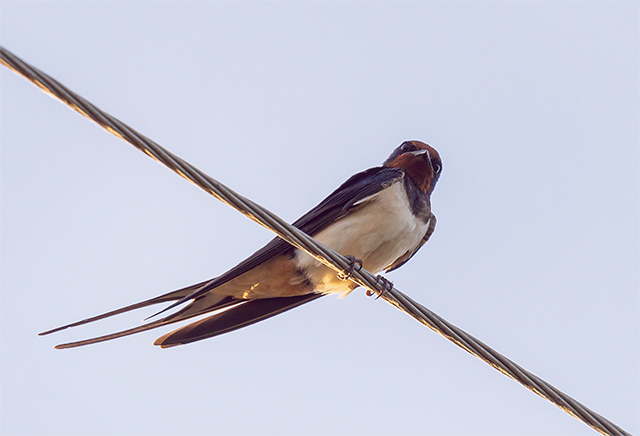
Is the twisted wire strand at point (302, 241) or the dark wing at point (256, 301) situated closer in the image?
the twisted wire strand at point (302, 241)

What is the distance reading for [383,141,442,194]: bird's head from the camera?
484 centimetres

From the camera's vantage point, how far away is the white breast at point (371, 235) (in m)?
4.34

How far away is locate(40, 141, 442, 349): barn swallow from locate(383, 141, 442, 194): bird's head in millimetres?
61

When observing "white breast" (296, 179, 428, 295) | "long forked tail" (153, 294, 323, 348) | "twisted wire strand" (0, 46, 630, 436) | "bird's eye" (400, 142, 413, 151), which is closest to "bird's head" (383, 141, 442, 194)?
"bird's eye" (400, 142, 413, 151)

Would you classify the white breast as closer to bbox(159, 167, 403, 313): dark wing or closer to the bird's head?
bbox(159, 167, 403, 313): dark wing

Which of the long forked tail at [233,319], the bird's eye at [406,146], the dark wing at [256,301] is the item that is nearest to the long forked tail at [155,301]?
the dark wing at [256,301]

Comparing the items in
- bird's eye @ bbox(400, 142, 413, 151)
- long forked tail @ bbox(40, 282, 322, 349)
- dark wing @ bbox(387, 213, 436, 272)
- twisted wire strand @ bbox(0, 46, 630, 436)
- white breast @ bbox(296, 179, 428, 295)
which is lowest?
twisted wire strand @ bbox(0, 46, 630, 436)

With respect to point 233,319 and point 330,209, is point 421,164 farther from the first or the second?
point 233,319

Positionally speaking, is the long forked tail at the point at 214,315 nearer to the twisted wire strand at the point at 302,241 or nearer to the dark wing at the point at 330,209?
the dark wing at the point at 330,209

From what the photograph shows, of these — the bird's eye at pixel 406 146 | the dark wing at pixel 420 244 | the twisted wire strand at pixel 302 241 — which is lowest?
the twisted wire strand at pixel 302 241

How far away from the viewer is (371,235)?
432cm

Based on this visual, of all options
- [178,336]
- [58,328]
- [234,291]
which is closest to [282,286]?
[234,291]

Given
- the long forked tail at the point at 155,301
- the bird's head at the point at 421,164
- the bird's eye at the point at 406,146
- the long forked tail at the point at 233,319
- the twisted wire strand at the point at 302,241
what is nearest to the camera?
the twisted wire strand at the point at 302,241

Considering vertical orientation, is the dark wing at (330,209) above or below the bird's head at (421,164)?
below
